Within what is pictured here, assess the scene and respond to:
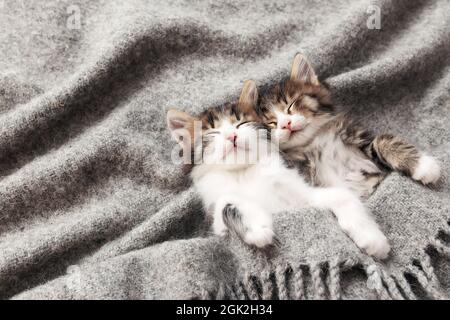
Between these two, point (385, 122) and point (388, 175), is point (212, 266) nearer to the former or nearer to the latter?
point (388, 175)

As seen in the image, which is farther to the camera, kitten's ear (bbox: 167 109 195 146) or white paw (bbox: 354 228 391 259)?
kitten's ear (bbox: 167 109 195 146)

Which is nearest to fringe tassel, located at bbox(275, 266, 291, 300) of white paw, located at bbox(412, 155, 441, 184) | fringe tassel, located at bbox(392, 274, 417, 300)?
fringe tassel, located at bbox(392, 274, 417, 300)

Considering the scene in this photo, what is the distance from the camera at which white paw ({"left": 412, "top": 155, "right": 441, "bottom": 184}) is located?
3.60ft

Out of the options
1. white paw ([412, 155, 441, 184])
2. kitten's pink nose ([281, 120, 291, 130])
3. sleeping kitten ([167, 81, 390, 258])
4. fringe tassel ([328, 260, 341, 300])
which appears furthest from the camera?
kitten's pink nose ([281, 120, 291, 130])

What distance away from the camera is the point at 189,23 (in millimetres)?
1423

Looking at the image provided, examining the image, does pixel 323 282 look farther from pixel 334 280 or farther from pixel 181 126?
pixel 181 126

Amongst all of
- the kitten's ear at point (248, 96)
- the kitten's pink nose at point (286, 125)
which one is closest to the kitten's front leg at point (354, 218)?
the kitten's pink nose at point (286, 125)

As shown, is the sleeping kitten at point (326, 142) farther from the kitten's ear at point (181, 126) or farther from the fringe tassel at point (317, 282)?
the fringe tassel at point (317, 282)

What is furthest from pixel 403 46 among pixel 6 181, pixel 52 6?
pixel 6 181

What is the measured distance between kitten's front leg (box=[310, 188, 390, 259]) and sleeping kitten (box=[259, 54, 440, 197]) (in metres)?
0.13

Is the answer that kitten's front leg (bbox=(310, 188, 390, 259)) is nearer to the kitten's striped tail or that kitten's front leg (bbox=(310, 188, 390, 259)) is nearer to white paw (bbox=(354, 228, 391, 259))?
white paw (bbox=(354, 228, 391, 259))

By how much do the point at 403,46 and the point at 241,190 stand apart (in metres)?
0.76

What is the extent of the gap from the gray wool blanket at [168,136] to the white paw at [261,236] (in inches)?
1.1

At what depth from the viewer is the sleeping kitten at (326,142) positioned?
3.89 ft
